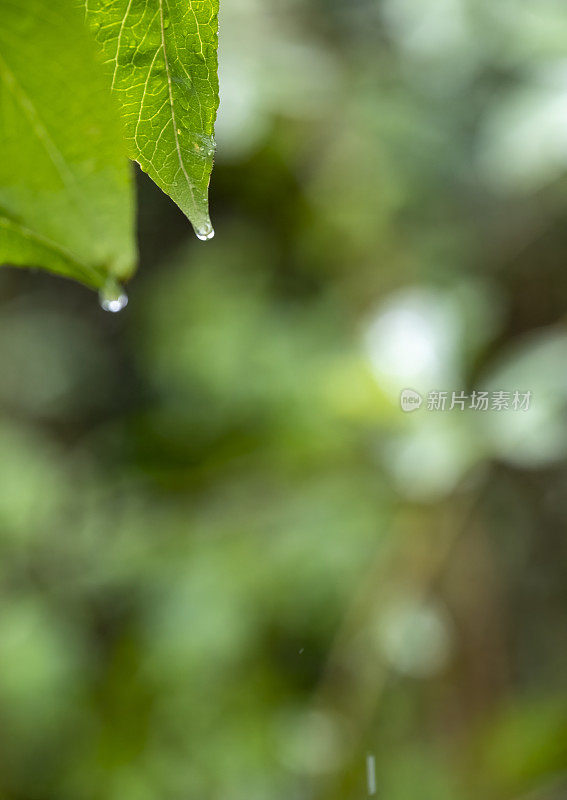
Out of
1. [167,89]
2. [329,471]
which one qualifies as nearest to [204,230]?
[167,89]

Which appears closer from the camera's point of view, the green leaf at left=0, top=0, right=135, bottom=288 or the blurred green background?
the green leaf at left=0, top=0, right=135, bottom=288

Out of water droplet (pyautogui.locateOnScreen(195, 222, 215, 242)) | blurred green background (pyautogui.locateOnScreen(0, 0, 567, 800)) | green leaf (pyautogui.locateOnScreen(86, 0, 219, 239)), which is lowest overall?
blurred green background (pyautogui.locateOnScreen(0, 0, 567, 800))

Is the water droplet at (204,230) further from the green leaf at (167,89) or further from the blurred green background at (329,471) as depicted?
the blurred green background at (329,471)

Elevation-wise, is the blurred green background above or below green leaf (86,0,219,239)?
below

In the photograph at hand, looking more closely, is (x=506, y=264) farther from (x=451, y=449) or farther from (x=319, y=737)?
(x=319, y=737)

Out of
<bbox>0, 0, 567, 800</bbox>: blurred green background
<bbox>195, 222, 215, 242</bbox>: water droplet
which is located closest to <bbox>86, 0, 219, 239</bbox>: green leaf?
<bbox>195, 222, 215, 242</bbox>: water droplet

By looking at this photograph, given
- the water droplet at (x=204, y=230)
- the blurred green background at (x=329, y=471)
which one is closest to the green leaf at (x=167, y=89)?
the water droplet at (x=204, y=230)

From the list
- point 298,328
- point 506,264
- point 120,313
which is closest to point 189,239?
point 120,313

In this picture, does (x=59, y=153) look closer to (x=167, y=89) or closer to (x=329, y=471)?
(x=167, y=89)

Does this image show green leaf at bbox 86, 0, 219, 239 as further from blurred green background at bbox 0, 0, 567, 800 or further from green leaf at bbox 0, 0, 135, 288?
blurred green background at bbox 0, 0, 567, 800
